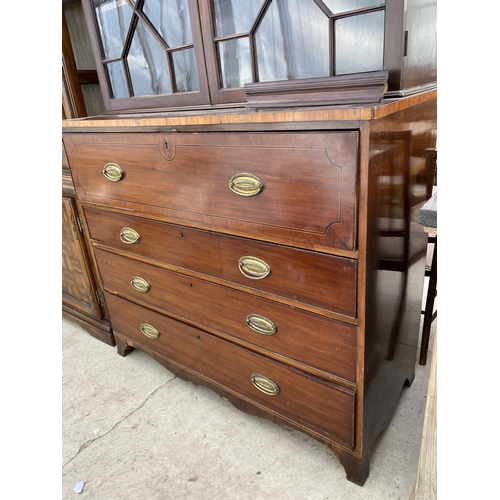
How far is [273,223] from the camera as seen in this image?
1029mm

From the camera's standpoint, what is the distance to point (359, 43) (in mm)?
1030

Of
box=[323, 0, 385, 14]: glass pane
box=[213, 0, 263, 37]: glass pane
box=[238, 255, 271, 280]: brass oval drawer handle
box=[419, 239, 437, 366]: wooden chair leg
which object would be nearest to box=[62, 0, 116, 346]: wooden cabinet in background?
box=[213, 0, 263, 37]: glass pane

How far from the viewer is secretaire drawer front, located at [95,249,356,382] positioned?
3.54 ft

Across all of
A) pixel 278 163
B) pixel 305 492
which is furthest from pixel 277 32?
pixel 305 492

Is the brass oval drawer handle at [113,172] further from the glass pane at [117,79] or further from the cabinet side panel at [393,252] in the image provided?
the cabinet side panel at [393,252]

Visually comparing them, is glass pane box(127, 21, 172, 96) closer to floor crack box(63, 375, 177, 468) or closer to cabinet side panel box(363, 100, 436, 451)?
cabinet side panel box(363, 100, 436, 451)

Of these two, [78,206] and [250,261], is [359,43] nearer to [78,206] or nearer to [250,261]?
[250,261]

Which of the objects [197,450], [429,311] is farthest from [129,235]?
[429,311]

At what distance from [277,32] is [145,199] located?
0.69m

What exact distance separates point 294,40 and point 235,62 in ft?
0.75

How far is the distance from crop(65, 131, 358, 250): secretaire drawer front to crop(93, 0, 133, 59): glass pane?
400 mm
